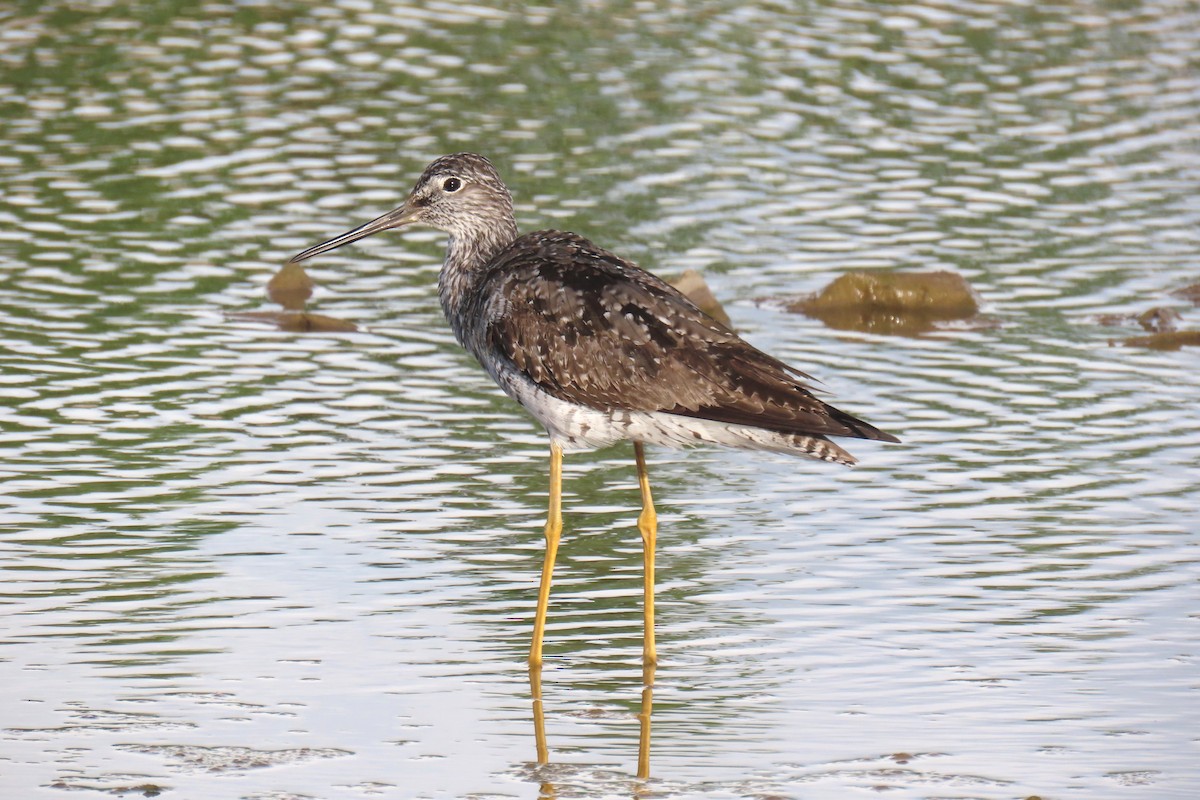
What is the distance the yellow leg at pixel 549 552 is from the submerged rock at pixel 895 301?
18.5 ft

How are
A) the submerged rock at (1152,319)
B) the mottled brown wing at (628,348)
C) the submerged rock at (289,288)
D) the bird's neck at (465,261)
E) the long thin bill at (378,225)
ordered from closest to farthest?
the mottled brown wing at (628,348)
the bird's neck at (465,261)
the long thin bill at (378,225)
the submerged rock at (1152,319)
the submerged rock at (289,288)

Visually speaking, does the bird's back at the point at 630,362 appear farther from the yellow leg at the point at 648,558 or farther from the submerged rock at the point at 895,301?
the submerged rock at the point at 895,301

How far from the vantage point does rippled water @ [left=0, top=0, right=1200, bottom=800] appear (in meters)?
8.59

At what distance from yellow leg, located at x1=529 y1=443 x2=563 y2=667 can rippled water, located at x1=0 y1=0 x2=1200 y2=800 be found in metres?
0.13

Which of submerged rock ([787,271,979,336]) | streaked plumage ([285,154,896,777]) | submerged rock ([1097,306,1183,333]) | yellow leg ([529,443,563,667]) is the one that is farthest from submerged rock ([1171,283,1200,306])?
yellow leg ([529,443,563,667])

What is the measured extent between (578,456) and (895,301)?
362 cm

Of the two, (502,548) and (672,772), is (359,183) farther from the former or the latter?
(672,772)

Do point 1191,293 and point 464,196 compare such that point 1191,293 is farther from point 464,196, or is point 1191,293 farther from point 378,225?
point 378,225

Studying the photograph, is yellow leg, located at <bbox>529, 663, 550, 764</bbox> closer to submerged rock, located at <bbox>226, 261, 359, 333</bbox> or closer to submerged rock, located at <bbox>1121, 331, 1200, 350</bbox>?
submerged rock, located at <bbox>226, 261, 359, 333</bbox>

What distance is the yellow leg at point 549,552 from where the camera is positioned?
9.39 m

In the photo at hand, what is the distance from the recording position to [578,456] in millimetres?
12609

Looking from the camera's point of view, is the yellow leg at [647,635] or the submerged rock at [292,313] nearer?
the yellow leg at [647,635]

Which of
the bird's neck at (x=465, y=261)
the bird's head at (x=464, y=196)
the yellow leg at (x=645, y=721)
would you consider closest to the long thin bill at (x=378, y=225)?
the bird's head at (x=464, y=196)

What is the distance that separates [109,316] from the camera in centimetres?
1451
